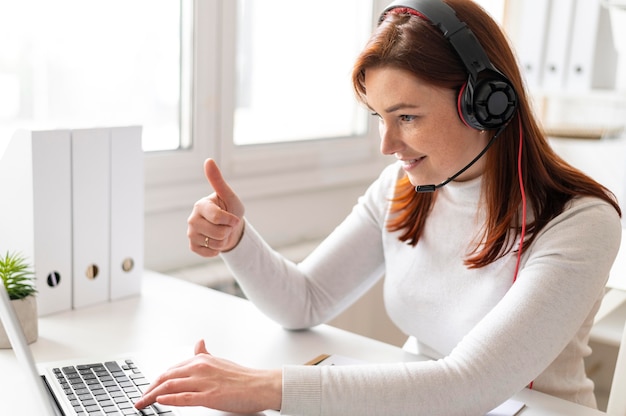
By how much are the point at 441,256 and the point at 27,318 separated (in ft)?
2.10

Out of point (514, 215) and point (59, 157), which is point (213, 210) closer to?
point (59, 157)

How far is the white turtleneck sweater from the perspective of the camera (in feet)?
2.89

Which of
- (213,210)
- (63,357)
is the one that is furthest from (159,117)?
(63,357)

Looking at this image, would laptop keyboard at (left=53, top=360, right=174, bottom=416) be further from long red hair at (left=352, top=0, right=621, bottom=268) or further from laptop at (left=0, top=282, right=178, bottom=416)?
long red hair at (left=352, top=0, right=621, bottom=268)

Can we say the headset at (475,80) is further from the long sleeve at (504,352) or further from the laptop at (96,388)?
the laptop at (96,388)

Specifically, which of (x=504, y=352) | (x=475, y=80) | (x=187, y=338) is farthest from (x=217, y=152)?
(x=504, y=352)

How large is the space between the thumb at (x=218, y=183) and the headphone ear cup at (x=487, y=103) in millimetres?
385

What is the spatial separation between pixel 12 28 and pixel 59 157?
360 mm

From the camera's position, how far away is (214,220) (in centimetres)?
111

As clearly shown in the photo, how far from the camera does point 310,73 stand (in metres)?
2.05

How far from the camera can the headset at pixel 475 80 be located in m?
0.95

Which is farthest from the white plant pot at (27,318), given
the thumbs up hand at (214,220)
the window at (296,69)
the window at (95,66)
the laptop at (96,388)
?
the window at (296,69)

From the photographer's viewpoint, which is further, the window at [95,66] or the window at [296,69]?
the window at [296,69]

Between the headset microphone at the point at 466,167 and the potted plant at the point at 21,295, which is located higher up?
the headset microphone at the point at 466,167
